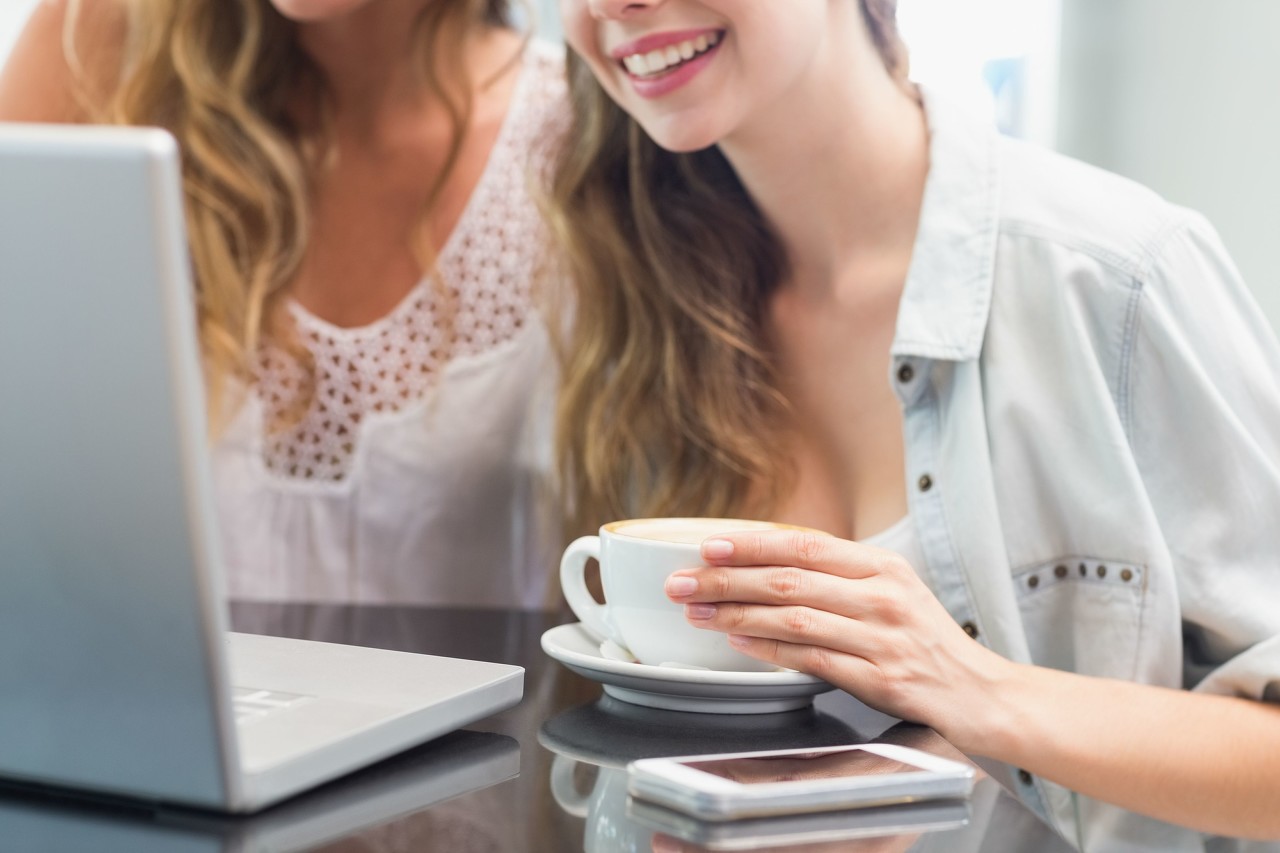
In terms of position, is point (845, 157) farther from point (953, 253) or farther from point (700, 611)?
point (700, 611)

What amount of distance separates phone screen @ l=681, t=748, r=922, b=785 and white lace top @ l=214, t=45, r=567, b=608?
89 cm

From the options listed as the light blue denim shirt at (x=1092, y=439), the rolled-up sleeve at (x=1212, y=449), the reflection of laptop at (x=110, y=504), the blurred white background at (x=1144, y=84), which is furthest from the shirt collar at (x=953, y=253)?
the blurred white background at (x=1144, y=84)

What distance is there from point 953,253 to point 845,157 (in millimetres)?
149

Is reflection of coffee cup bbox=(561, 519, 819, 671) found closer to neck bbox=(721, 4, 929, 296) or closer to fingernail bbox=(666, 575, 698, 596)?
fingernail bbox=(666, 575, 698, 596)

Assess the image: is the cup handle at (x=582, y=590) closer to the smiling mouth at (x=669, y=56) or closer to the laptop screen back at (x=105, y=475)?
the laptop screen back at (x=105, y=475)

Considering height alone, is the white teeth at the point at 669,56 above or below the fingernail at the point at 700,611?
above

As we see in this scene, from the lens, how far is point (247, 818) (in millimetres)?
562

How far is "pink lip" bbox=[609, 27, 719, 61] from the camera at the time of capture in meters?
1.14

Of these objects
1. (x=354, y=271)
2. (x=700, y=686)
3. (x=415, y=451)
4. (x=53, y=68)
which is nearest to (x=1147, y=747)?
(x=700, y=686)

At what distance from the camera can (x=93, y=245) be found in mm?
461

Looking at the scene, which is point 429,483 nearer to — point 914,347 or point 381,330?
point 381,330

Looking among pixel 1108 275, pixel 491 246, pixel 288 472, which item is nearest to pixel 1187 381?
pixel 1108 275

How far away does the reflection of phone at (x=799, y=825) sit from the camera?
531mm

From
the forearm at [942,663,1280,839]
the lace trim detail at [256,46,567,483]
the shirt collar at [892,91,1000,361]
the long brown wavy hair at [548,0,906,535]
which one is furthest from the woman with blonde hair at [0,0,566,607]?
the forearm at [942,663,1280,839]
